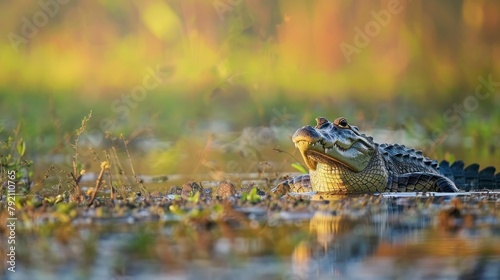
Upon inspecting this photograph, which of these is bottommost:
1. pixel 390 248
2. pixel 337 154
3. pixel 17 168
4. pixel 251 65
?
pixel 390 248

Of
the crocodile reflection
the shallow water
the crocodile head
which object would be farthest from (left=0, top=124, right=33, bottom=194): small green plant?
the crocodile reflection

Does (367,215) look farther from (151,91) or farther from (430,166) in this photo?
(151,91)

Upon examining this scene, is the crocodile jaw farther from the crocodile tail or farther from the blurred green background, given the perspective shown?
the blurred green background

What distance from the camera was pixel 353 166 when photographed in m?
9.66

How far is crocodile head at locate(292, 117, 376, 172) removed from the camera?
9062 millimetres

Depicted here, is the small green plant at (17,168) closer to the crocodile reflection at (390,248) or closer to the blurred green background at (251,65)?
the crocodile reflection at (390,248)

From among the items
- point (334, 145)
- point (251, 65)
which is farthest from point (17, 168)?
point (251, 65)

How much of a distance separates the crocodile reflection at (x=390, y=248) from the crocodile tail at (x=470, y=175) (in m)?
4.11

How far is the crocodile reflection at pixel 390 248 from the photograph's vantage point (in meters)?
5.12

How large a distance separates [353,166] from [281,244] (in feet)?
12.3

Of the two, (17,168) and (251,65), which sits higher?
(251,65)

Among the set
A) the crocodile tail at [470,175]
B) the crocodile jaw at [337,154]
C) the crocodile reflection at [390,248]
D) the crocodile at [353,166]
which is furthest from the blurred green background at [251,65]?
the crocodile reflection at [390,248]

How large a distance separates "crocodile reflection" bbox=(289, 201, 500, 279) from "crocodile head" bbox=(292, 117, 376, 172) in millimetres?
1734

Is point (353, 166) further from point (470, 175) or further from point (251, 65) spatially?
point (251, 65)
